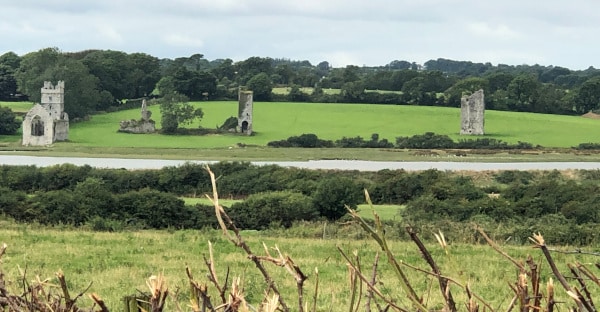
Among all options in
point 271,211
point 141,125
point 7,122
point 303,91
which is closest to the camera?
point 271,211

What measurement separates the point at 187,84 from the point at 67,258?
76.8 m

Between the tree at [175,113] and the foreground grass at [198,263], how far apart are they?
51.7m

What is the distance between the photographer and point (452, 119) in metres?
81.7

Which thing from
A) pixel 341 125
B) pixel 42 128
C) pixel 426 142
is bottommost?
pixel 42 128

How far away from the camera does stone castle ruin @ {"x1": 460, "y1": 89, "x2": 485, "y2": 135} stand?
237 ft

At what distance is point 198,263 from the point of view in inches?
516

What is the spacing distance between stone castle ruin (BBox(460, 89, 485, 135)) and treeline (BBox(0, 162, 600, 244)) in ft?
128

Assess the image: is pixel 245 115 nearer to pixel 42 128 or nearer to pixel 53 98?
pixel 53 98

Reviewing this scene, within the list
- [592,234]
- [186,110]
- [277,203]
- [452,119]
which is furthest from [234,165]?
[452,119]

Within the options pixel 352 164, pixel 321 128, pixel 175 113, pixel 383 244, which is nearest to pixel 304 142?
pixel 321 128

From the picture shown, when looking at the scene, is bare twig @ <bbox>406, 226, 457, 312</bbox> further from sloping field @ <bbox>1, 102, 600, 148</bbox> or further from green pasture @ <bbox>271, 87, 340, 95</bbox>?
green pasture @ <bbox>271, 87, 340, 95</bbox>

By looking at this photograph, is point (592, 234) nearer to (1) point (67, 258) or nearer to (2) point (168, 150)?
(1) point (67, 258)

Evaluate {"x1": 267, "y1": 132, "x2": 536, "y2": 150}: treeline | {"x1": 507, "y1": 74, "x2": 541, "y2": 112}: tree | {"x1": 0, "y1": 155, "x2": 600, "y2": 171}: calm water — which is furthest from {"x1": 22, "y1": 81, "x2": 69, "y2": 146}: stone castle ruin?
{"x1": 507, "y1": 74, "x2": 541, "y2": 112}: tree

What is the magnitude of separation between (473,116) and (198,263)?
205 ft
